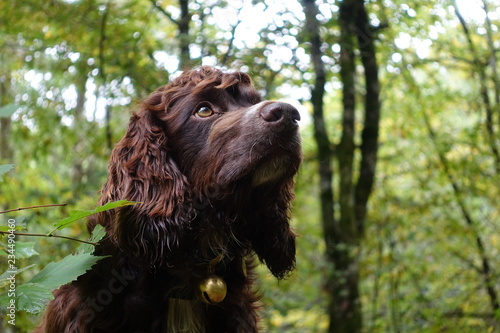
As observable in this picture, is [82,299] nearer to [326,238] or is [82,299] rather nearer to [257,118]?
[257,118]

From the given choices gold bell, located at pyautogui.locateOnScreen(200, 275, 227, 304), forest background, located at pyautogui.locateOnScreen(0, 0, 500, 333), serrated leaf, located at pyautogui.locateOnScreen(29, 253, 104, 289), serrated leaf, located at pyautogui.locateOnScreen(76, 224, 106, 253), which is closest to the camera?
serrated leaf, located at pyautogui.locateOnScreen(29, 253, 104, 289)

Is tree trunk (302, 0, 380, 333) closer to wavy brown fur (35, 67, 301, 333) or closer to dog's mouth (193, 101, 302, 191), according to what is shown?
wavy brown fur (35, 67, 301, 333)

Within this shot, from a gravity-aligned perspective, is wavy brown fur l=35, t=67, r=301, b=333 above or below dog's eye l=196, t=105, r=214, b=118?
below

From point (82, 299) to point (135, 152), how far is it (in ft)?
2.55

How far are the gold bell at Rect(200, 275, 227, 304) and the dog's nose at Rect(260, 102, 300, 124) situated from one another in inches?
33.0

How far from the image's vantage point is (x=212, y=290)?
272 cm

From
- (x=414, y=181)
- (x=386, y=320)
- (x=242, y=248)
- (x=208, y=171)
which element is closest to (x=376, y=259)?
(x=386, y=320)

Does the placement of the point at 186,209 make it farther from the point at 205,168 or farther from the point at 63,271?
the point at 63,271

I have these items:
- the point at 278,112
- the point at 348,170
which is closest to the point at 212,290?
the point at 278,112

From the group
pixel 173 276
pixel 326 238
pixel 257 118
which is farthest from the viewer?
pixel 326 238

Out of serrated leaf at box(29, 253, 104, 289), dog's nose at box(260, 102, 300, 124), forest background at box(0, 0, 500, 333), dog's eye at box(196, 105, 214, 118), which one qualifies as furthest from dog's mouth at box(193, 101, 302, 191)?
forest background at box(0, 0, 500, 333)

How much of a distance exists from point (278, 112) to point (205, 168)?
48 centimetres

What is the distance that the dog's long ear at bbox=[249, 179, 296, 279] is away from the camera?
3100mm

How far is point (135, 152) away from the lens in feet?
9.48
